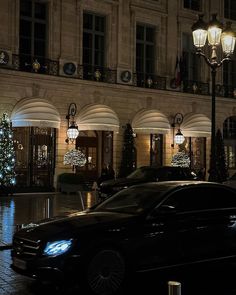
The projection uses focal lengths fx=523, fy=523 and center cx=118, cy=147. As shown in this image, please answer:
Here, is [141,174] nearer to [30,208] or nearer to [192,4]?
[30,208]

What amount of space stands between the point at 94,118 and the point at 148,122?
3.77 m

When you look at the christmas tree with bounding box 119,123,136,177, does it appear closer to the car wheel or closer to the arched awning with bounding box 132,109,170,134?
the arched awning with bounding box 132,109,170,134

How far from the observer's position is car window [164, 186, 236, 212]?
8.43m

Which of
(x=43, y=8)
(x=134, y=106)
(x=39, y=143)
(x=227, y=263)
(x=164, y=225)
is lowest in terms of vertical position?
(x=227, y=263)

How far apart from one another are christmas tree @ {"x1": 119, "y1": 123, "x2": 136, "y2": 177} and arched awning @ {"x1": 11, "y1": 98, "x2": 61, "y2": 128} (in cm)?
476

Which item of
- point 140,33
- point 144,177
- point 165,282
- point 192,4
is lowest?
point 165,282

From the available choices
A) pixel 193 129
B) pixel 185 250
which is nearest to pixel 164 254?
pixel 185 250

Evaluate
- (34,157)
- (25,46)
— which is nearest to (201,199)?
(34,157)

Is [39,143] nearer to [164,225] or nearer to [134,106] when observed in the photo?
[134,106]

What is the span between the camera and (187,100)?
3347cm

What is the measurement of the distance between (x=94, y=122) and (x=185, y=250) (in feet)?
67.9

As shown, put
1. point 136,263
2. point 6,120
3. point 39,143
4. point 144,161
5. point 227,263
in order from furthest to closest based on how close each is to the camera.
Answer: point 144,161, point 39,143, point 6,120, point 227,263, point 136,263

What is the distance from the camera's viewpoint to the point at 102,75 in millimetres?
29859

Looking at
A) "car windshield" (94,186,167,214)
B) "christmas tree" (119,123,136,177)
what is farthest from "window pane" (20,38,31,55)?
"car windshield" (94,186,167,214)
